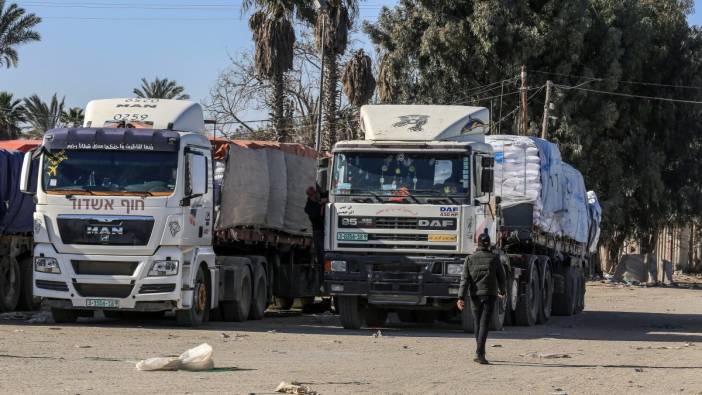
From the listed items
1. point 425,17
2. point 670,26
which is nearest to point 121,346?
point 425,17

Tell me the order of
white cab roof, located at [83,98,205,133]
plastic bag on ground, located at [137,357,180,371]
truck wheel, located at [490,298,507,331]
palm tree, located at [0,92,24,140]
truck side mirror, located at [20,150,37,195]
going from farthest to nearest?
palm tree, located at [0,92,24,140]
truck wheel, located at [490,298,507,331]
white cab roof, located at [83,98,205,133]
truck side mirror, located at [20,150,37,195]
plastic bag on ground, located at [137,357,180,371]

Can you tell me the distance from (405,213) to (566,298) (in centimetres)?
1176

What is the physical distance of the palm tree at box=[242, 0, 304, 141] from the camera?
43.9 metres

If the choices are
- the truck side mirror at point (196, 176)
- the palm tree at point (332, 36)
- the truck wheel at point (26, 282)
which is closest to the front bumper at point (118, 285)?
the truck side mirror at point (196, 176)

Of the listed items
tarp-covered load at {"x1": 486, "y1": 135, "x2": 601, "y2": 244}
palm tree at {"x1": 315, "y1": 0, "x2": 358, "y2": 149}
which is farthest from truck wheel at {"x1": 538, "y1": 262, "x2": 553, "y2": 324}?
palm tree at {"x1": 315, "y1": 0, "x2": 358, "y2": 149}

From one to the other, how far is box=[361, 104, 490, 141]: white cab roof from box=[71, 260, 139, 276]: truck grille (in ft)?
15.2

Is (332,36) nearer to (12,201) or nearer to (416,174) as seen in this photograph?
(12,201)

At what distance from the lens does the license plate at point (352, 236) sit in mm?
21156

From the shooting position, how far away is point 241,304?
2320 centimetres

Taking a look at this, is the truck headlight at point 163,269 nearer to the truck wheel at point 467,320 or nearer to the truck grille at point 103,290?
the truck grille at point 103,290

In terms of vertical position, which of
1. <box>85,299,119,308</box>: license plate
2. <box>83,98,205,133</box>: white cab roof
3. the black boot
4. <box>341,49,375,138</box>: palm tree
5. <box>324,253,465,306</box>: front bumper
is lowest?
the black boot

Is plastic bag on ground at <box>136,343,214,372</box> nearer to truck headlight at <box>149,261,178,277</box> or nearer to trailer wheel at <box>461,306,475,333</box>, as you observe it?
→ truck headlight at <box>149,261,178,277</box>

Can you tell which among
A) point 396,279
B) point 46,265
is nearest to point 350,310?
point 396,279

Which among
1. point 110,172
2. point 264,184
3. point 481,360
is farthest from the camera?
point 264,184
